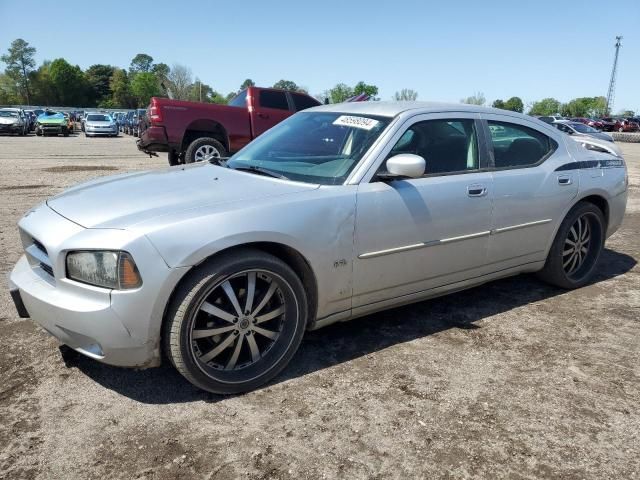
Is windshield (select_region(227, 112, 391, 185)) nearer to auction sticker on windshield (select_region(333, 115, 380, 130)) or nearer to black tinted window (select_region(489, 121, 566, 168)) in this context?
auction sticker on windshield (select_region(333, 115, 380, 130))

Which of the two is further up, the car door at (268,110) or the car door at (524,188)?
the car door at (268,110)

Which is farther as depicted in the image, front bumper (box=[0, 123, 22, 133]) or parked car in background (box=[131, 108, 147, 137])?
front bumper (box=[0, 123, 22, 133])

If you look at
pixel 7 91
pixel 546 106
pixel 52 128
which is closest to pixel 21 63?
pixel 7 91

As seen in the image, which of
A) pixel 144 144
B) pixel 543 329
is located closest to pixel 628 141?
pixel 144 144

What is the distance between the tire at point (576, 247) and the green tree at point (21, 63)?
118237mm

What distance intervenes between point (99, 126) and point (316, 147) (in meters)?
31.6

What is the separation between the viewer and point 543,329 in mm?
3711

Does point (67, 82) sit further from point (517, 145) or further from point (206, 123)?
point (517, 145)

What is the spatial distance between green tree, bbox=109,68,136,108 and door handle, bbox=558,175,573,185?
11148 centimetres

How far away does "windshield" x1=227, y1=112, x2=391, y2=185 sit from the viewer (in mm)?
3246

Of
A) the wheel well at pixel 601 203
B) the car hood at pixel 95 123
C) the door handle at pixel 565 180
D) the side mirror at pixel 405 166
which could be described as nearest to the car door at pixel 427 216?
the side mirror at pixel 405 166

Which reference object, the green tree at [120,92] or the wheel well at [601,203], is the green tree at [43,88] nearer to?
the green tree at [120,92]

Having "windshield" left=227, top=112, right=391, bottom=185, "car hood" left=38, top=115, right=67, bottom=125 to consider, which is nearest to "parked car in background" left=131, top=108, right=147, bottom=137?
"car hood" left=38, top=115, right=67, bottom=125

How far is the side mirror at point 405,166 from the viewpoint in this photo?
3.08 meters
